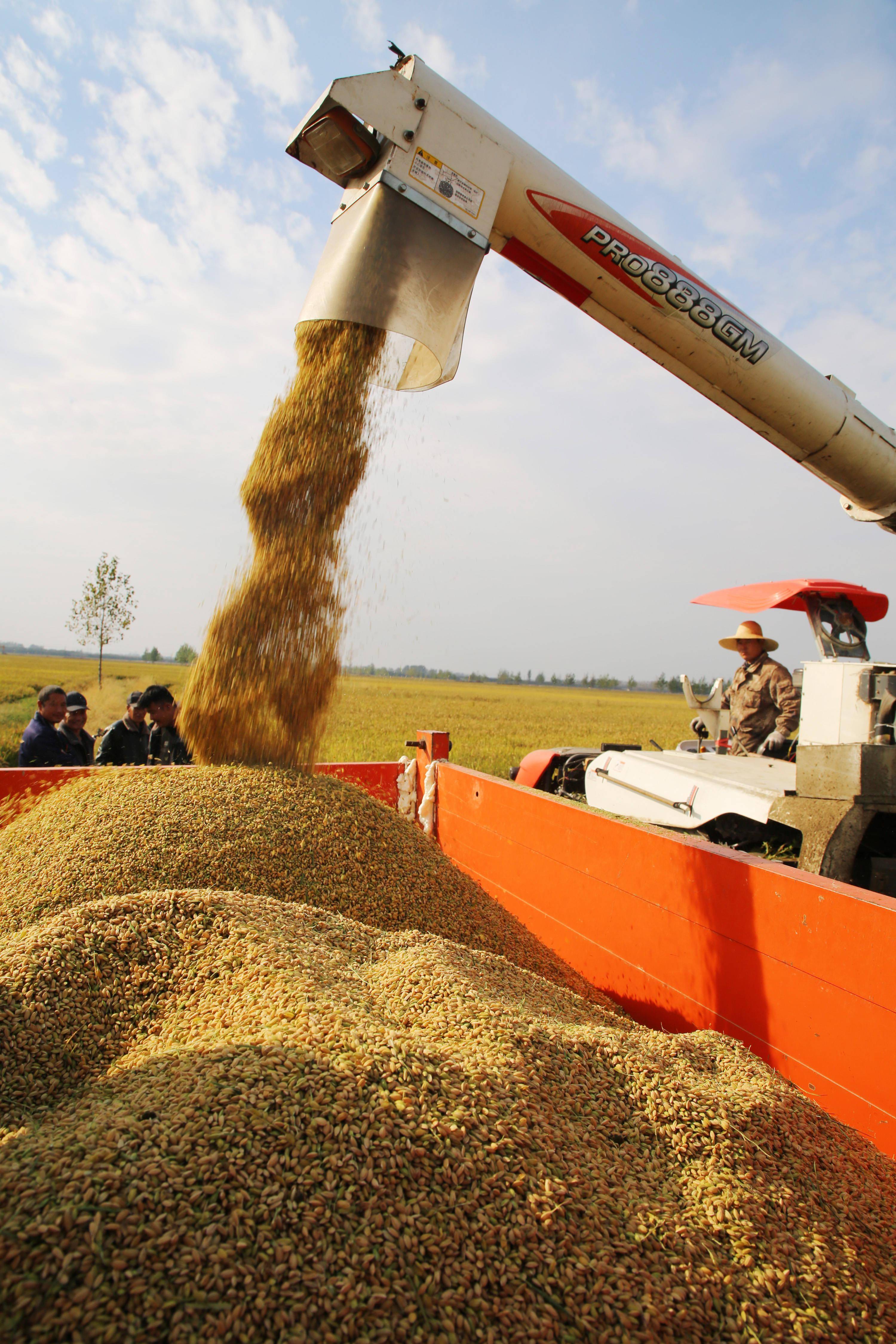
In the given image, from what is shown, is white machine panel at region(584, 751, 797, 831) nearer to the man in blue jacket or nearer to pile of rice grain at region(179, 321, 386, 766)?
pile of rice grain at region(179, 321, 386, 766)

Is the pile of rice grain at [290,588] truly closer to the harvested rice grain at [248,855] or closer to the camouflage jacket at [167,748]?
the harvested rice grain at [248,855]

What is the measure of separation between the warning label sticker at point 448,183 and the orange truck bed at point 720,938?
2.13 meters

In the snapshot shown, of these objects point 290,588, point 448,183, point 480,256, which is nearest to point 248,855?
point 290,588

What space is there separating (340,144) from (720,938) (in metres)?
2.70

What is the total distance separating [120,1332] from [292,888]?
1698mm

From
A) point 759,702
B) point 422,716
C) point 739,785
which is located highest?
point 759,702

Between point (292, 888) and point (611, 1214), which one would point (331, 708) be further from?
point (611, 1214)

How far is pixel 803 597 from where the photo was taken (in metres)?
3.32

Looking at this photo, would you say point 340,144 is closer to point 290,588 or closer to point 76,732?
point 290,588

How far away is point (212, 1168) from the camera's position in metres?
1.19

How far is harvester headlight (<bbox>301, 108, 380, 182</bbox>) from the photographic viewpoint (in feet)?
7.57

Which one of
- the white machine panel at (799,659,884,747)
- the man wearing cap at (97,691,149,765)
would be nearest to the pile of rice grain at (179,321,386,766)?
the white machine panel at (799,659,884,747)

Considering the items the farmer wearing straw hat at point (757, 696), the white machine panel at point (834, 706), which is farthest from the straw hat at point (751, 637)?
the white machine panel at point (834, 706)

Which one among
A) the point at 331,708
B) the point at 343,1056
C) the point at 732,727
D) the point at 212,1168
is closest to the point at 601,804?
the point at 732,727
